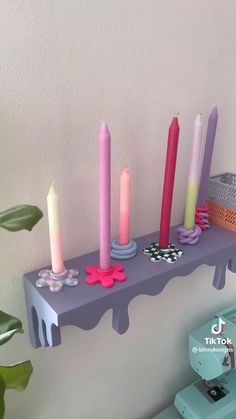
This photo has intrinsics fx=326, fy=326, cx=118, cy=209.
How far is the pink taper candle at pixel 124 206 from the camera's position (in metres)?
0.47

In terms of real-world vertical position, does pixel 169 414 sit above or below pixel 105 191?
below

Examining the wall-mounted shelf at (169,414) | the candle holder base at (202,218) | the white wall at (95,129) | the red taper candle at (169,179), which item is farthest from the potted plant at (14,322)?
the wall-mounted shelf at (169,414)

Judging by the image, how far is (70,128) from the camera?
0.46 metres

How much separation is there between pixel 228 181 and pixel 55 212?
417 mm

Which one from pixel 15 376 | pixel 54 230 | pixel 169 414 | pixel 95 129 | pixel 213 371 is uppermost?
pixel 95 129

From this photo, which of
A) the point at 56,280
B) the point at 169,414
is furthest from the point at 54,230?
the point at 169,414

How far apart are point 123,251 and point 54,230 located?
0.42 ft

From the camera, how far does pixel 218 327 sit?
0.73 metres

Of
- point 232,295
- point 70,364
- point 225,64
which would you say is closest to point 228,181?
point 225,64

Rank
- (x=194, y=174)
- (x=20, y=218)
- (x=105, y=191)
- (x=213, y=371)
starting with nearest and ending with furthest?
(x=20, y=218)
(x=105, y=191)
(x=194, y=174)
(x=213, y=371)

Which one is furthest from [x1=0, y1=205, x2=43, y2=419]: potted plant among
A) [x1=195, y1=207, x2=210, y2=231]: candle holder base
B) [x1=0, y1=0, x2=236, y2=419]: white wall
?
[x1=195, y1=207, x2=210, y2=231]: candle holder base

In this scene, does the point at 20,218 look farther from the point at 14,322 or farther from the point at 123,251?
the point at 123,251

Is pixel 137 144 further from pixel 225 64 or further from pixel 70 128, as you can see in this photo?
pixel 225 64

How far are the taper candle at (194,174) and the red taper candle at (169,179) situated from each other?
2.1 inches
